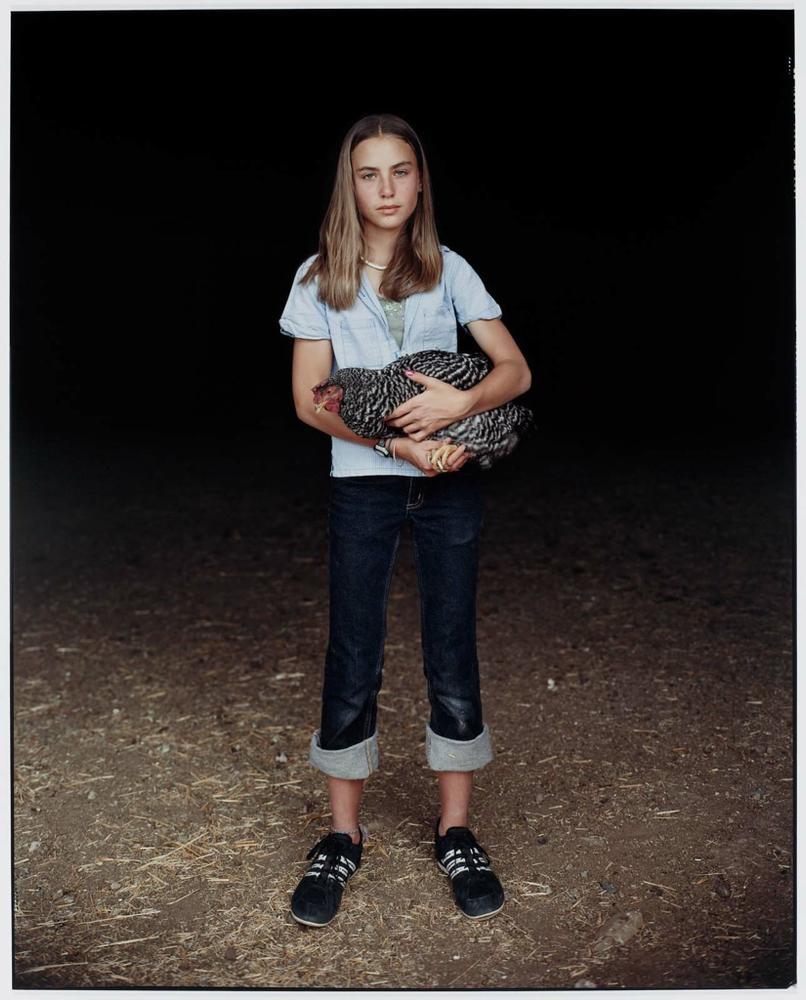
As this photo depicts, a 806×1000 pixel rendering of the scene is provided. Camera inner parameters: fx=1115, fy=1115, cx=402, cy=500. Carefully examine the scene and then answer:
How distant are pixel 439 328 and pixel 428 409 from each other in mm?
245

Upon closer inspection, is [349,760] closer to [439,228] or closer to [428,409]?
[428,409]

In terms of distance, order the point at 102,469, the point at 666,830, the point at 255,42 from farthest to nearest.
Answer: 1. the point at 255,42
2. the point at 102,469
3. the point at 666,830

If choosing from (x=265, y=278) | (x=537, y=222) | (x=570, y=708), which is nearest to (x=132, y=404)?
(x=265, y=278)

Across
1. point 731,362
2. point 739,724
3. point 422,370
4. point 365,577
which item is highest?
point 731,362

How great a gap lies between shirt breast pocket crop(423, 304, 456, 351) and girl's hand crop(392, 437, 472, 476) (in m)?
0.23

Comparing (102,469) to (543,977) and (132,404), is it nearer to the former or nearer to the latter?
(132,404)

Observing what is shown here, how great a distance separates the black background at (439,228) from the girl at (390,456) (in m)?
6.38

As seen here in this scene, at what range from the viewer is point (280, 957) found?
247 centimetres

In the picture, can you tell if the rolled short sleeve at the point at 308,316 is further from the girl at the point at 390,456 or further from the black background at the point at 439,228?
the black background at the point at 439,228

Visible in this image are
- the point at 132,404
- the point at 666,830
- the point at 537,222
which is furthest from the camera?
the point at 537,222

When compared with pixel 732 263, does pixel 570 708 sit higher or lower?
lower

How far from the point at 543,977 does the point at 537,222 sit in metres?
9.39

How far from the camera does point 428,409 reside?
2318 millimetres

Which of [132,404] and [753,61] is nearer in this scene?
[753,61]
